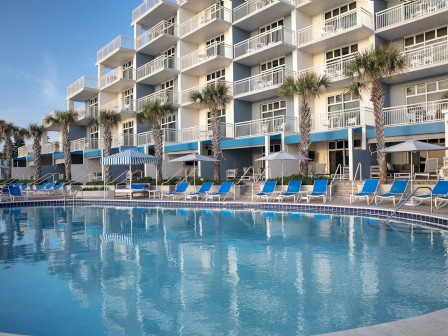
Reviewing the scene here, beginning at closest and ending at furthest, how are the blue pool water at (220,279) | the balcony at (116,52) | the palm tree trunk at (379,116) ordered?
the blue pool water at (220,279) → the palm tree trunk at (379,116) → the balcony at (116,52)

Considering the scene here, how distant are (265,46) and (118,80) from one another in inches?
577

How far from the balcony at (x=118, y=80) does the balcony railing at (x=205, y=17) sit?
684cm

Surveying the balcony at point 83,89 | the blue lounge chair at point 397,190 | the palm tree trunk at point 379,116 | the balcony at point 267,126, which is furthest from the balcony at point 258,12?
the balcony at point 83,89

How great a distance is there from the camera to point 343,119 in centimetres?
1959

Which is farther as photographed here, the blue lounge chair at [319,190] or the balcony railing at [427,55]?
the balcony railing at [427,55]

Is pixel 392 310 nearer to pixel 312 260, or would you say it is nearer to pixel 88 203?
pixel 312 260

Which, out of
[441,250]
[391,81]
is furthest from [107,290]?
[391,81]

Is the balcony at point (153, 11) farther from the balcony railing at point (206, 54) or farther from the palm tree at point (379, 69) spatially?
the palm tree at point (379, 69)

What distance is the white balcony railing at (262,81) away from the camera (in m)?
22.1

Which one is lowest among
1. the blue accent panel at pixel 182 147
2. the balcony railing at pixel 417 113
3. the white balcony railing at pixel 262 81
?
the blue accent panel at pixel 182 147

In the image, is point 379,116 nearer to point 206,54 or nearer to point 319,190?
point 319,190

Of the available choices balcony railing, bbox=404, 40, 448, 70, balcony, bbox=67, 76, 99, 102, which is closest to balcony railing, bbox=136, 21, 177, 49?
balcony, bbox=67, 76, 99, 102

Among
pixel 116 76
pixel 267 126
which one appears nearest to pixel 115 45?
pixel 116 76

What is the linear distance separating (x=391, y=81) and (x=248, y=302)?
17540 mm
